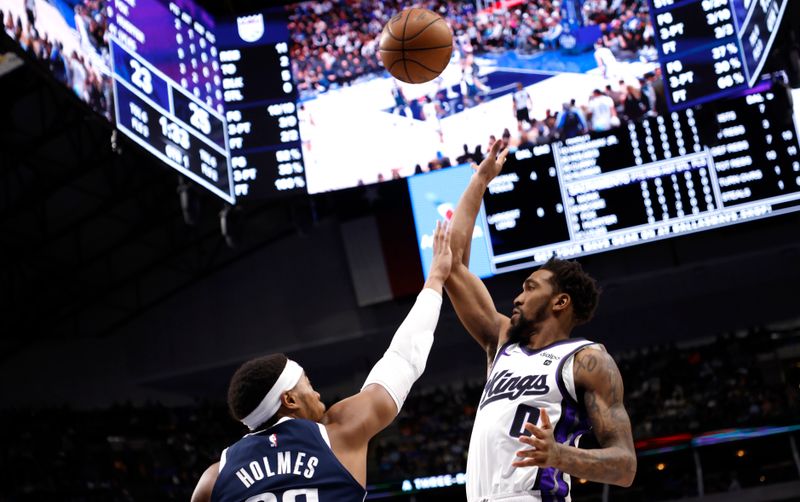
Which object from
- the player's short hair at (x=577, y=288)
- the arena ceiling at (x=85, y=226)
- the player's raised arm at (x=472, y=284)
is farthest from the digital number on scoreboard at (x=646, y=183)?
the player's short hair at (x=577, y=288)

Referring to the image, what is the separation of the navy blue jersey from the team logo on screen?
8.76 metres

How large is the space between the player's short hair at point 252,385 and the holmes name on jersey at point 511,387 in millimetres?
1075

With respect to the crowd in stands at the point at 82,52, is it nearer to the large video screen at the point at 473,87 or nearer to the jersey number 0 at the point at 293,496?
the large video screen at the point at 473,87

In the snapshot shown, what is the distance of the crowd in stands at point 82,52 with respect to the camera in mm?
7414

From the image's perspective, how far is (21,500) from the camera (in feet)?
41.2

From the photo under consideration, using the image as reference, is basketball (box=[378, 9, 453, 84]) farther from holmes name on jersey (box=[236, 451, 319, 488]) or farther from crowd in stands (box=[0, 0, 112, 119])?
holmes name on jersey (box=[236, 451, 319, 488])

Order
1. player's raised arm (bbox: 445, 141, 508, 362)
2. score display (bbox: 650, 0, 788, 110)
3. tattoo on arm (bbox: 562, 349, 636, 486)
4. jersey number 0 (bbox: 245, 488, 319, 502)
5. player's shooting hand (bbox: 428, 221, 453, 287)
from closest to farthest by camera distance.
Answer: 1. jersey number 0 (bbox: 245, 488, 319, 502)
2. tattoo on arm (bbox: 562, 349, 636, 486)
3. player's shooting hand (bbox: 428, 221, 453, 287)
4. player's raised arm (bbox: 445, 141, 508, 362)
5. score display (bbox: 650, 0, 788, 110)

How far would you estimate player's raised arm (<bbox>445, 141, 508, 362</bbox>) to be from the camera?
421 centimetres

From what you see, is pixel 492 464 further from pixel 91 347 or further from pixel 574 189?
pixel 91 347

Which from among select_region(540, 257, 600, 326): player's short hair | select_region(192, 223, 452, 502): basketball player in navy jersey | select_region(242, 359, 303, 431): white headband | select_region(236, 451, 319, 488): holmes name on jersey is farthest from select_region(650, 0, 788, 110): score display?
select_region(236, 451, 319, 488): holmes name on jersey

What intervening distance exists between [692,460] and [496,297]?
3873mm

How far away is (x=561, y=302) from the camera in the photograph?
3.93m

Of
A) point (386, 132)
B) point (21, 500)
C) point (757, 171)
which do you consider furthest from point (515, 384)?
point (21, 500)

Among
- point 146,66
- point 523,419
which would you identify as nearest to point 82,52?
point 146,66
